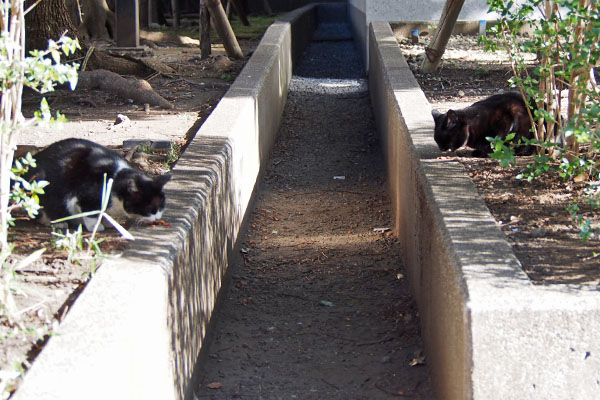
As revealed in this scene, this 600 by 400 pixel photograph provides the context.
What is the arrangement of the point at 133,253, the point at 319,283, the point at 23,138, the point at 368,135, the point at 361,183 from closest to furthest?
the point at 133,253
the point at 319,283
the point at 23,138
the point at 361,183
the point at 368,135

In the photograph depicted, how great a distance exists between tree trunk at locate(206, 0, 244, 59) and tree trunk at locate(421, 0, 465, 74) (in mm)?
3899

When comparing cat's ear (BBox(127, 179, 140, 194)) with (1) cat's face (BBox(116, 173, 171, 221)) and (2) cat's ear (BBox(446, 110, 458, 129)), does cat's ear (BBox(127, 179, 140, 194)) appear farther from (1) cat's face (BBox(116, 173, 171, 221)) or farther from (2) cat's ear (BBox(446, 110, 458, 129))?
(2) cat's ear (BBox(446, 110, 458, 129))

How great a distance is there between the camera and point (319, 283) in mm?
6312

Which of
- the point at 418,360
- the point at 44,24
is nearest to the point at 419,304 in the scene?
the point at 418,360

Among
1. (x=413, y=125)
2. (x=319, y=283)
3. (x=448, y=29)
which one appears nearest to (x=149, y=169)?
(x=319, y=283)

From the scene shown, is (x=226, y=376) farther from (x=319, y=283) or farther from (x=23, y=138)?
(x=23, y=138)

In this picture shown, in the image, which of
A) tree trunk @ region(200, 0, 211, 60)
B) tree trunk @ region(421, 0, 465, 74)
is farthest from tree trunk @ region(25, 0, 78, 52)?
tree trunk @ region(421, 0, 465, 74)

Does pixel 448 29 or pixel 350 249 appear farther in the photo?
pixel 448 29

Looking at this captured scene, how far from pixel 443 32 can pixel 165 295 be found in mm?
8323

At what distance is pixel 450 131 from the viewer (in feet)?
23.5

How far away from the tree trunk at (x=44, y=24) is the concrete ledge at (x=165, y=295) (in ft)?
15.1

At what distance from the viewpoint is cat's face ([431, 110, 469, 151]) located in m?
7.11

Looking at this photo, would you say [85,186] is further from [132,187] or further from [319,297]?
[319,297]

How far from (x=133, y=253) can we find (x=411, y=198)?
2.58 metres
